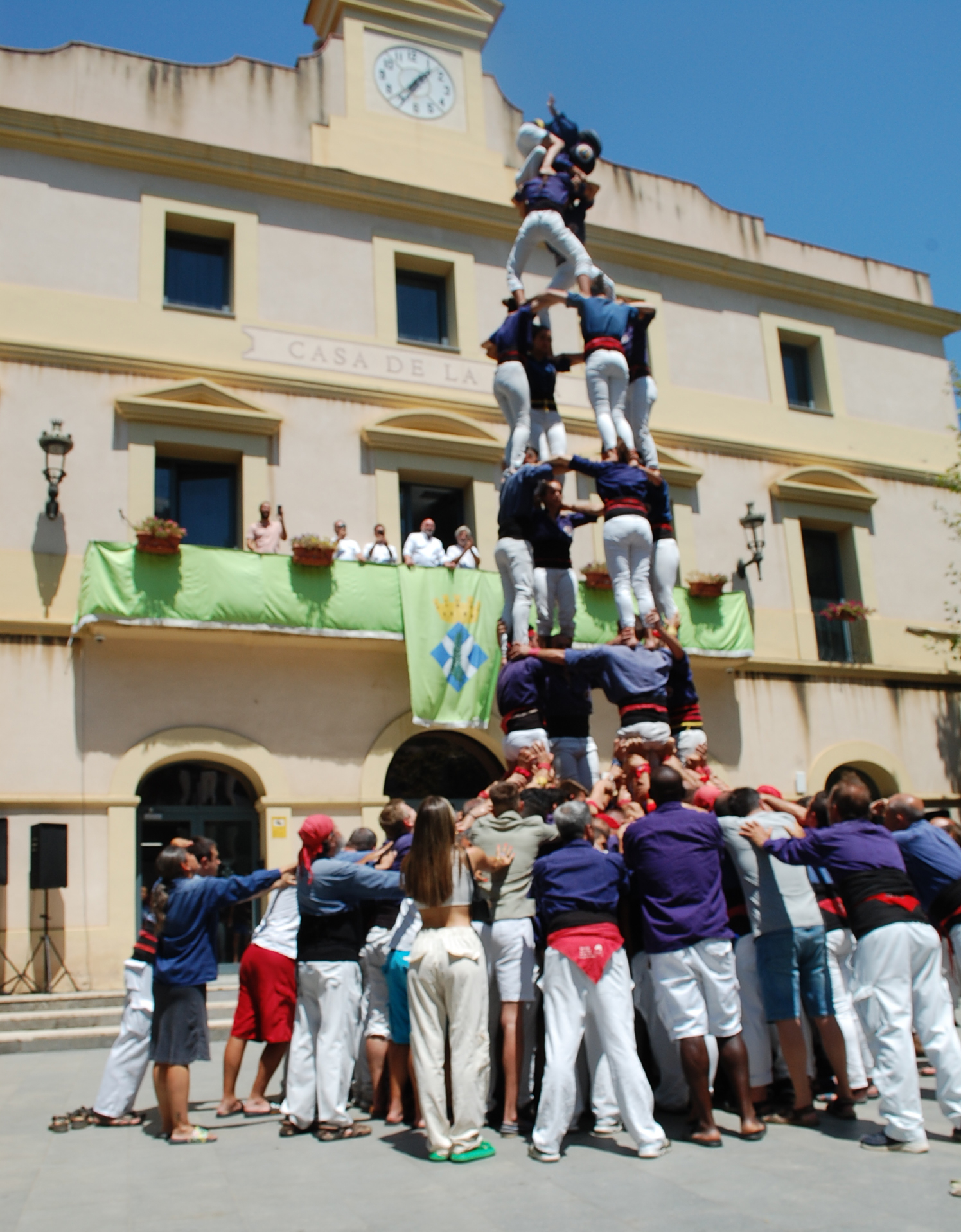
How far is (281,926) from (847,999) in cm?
352

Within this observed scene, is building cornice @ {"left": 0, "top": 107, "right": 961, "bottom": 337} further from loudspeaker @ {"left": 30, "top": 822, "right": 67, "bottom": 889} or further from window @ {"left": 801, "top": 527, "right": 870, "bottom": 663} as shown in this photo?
loudspeaker @ {"left": 30, "top": 822, "right": 67, "bottom": 889}

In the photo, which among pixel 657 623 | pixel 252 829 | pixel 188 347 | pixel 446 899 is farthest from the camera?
pixel 188 347

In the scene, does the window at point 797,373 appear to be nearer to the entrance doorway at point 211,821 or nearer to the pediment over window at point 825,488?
the pediment over window at point 825,488

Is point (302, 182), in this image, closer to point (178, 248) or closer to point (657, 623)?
point (178, 248)

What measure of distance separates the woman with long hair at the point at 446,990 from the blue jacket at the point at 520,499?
187 inches

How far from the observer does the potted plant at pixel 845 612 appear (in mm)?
20188

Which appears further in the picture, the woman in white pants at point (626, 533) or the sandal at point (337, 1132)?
the woman in white pants at point (626, 533)

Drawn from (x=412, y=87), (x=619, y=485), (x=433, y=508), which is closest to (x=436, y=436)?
(x=433, y=508)

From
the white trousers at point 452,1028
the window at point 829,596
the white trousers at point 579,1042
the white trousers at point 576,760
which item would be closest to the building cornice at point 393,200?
the window at point 829,596

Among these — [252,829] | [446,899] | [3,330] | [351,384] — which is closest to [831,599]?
[351,384]

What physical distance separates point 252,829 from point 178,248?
9.11 m

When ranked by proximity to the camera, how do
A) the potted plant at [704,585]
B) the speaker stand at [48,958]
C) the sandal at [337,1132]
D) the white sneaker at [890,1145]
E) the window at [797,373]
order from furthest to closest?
the window at [797,373] < the potted plant at [704,585] < the speaker stand at [48,958] < the sandal at [337,1132] < the white sneaker at [890,1145]

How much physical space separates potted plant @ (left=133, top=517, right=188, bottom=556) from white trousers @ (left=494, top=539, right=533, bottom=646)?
5.95 meters

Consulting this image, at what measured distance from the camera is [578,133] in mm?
12180
